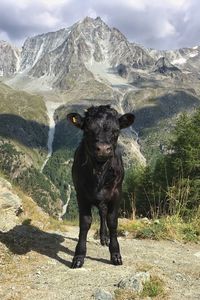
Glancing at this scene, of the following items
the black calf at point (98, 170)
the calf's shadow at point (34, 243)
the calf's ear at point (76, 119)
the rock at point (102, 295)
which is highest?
the calf's ear at point (76, 119)

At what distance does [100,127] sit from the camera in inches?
324

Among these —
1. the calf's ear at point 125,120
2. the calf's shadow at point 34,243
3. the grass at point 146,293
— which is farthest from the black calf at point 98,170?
the grass at point 146,293

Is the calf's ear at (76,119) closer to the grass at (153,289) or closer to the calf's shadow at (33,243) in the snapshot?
the calf's shadow at (33,243)

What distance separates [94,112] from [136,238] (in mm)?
5604

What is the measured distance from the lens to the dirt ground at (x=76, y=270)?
295 inches

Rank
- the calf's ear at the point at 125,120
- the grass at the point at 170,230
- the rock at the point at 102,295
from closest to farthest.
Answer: the rock at the point at 102,295
the calf's ear at the point at 125,120
the grass at the point at 170,230

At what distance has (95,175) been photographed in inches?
345

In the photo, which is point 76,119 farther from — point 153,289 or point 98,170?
point 153,289

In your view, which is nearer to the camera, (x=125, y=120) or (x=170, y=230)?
(x=125, y=120)

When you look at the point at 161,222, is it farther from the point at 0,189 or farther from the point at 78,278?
the point at 0,189

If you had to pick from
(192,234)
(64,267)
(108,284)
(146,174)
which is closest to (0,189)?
(192,234)

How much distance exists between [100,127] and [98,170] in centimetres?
94

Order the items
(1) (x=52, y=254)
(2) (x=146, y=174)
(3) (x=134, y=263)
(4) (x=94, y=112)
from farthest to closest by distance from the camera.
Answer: (2) (x=146, y=174) < (1) (x=52, y=254) < (3) (x=134, y=263) < (4) (x=94, y=112)

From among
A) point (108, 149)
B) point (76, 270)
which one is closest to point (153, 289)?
point (76, 270)
